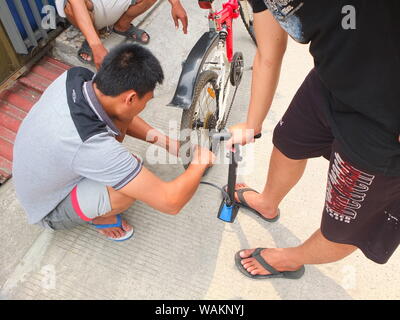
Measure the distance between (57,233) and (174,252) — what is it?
0.72 metres

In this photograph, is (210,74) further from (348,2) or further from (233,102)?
(348,2)

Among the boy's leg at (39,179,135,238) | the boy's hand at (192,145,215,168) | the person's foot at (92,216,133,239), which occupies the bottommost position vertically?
the person's foot at (92,216,133,239)

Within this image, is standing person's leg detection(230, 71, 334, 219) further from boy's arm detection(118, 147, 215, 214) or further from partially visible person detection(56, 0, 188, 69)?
partially visible person detection(56, 0, 188, 69)

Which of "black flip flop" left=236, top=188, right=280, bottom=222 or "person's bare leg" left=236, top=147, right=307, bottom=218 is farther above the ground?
"person's bare leg" left=236, top=147, right=307, bottom=218

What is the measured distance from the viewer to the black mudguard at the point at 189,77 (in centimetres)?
195

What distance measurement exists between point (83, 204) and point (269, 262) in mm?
1046

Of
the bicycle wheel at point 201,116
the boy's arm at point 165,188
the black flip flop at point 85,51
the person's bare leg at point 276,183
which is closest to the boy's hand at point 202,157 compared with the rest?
the boy's arm at point 165,188

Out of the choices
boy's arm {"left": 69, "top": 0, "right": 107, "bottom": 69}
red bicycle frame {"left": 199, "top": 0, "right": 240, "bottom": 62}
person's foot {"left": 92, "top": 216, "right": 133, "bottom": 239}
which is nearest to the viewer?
person's foot {"left": 92, "top": 216, "right": 133, "bottom": 239}

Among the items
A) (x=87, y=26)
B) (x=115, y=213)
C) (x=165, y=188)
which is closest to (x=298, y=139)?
(x=165, y=188)

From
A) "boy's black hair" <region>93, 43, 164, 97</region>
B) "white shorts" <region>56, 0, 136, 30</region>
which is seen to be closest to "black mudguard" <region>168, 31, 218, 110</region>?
"boy's black hair" <region>93, 43, 164, 97</region>

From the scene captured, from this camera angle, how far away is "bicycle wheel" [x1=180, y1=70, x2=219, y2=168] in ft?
6.79

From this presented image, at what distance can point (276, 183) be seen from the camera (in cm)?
205

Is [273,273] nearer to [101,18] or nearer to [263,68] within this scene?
[263,68]

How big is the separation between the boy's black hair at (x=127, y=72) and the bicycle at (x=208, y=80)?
13.9 inches
